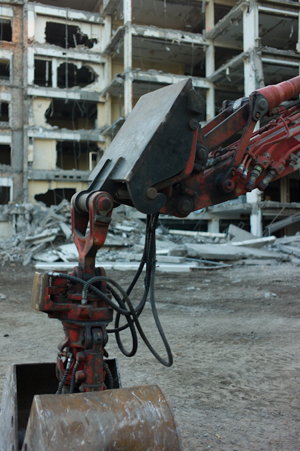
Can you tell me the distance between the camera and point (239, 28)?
84.4ft

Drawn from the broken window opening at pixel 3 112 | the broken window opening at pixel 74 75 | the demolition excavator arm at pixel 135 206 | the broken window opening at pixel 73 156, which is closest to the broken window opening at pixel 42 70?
the broken window opening at pixel 74 75

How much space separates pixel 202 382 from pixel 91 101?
27.4m

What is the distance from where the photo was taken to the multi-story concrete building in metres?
25.7

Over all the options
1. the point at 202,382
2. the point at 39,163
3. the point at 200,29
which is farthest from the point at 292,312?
the point at 200,29

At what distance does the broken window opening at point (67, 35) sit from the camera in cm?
2956

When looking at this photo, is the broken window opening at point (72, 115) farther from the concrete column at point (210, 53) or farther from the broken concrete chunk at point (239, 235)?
the broken concrete chunk at point (239, 235)

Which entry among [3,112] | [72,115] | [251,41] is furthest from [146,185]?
[3,112]

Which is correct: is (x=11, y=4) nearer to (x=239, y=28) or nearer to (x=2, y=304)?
(x=239, y=28)

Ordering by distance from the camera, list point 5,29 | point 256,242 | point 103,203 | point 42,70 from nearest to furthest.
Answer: point 103,203
point 256,242
point 5,29
point 42,70

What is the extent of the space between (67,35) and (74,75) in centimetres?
310

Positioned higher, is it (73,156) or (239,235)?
(73,156)

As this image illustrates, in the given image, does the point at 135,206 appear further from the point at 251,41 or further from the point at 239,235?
the point at 251,41

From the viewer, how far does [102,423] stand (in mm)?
1758

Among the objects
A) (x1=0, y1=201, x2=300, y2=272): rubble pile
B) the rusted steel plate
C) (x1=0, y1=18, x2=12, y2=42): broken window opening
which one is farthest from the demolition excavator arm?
(x1=0, y1=18, x2=12, y2=42): broken window opening
